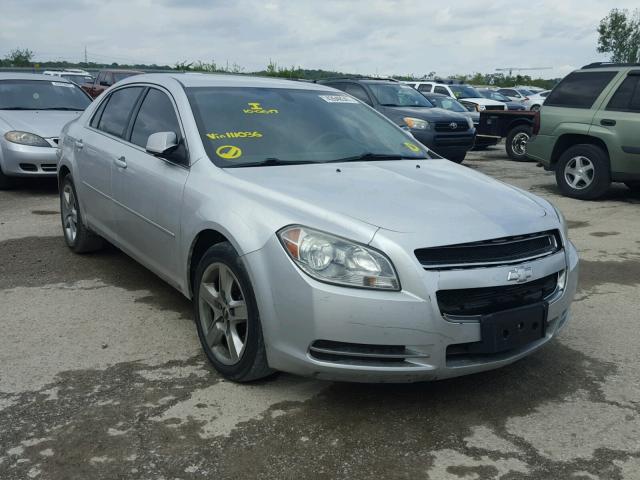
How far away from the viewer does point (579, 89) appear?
31.5 feet

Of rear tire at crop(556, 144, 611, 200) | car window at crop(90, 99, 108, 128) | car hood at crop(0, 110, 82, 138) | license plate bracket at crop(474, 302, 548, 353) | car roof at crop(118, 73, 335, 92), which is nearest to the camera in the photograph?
license plate bracket at crop(474, 302, 548, 353)

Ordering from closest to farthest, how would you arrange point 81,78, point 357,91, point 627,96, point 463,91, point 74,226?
point 74,226 → point 627,96 → point 357,91 → point 463,91 → point 81,78

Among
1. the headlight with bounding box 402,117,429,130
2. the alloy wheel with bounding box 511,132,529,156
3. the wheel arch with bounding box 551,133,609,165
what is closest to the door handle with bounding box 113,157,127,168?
the wheel arch with bounding box 551,133,609,165

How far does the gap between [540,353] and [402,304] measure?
144 cm

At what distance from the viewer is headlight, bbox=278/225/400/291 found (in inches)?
117

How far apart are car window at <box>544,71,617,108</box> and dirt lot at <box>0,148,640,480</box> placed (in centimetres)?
541

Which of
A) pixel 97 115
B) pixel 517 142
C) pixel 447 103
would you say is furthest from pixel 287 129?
pixel 447 103

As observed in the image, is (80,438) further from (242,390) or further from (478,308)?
(478,308)

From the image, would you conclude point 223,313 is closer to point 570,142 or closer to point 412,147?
point 412,147

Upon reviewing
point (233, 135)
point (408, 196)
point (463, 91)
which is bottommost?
point (408, 196)

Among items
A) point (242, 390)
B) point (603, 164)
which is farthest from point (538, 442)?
point (603, 164)

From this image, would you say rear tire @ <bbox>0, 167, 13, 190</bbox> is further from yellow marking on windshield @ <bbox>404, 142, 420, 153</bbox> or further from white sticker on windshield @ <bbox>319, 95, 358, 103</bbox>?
yellow marking on windshield @ <bbox>404, 142, 420, 153</bbox>

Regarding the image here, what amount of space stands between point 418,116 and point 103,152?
8.11 metres

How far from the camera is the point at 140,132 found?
15.5 feet
